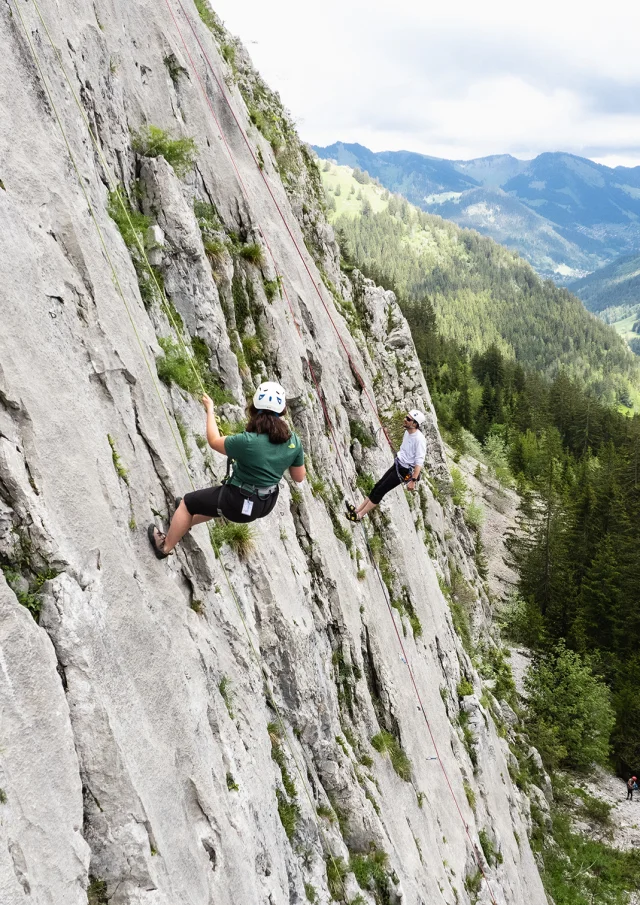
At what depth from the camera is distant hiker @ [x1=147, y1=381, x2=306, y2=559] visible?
24.0ft

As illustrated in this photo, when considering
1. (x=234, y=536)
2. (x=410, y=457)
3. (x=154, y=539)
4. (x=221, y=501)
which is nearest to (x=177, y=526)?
(x=154, y=539)

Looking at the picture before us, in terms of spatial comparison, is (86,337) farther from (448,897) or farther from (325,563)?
(448,897)

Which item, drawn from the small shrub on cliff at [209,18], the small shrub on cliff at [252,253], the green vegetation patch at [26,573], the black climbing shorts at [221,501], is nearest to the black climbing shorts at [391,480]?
the small shrub on cliff at [252,253]

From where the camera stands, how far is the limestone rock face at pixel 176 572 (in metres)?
5.36

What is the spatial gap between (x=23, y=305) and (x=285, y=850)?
7.95 meters

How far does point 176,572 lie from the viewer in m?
7.88

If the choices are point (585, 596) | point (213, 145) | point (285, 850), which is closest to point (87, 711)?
point (285, 850)

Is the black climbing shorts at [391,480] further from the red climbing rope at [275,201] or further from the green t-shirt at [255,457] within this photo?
the green t-shirt at [255,457]

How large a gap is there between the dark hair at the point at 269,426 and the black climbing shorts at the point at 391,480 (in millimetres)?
7639

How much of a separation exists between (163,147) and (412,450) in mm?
8328

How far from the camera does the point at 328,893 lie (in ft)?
30.1

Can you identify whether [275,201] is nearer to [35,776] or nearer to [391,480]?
[391,480]

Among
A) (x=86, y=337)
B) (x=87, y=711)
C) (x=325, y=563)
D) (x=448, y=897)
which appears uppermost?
(x=86, y=337)

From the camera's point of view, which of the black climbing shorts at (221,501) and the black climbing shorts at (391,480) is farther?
the black climbing shorts at (391,480)
